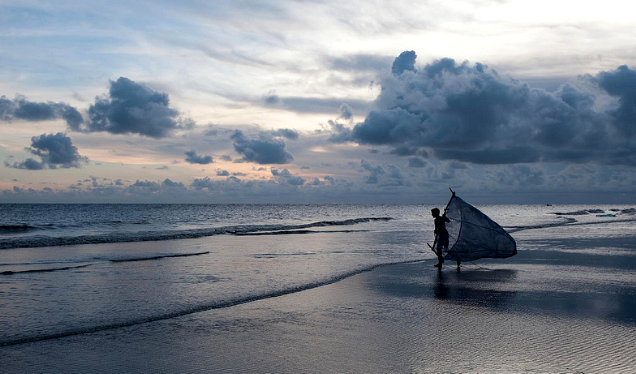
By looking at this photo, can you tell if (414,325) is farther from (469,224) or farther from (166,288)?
(469,224)

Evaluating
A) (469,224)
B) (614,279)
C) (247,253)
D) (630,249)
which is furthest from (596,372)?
(630,249)

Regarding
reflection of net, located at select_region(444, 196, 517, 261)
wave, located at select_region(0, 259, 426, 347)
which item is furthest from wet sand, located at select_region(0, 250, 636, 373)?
reflection of net, located at select_region(444, 196, 517, 261)

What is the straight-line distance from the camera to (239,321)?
934 centimetres

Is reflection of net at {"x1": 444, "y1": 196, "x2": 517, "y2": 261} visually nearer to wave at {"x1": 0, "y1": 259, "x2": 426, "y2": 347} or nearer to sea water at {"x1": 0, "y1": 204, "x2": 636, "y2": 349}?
sea water at {"x1": 0, "y1": 204, "x2": 636, "y2": 349}

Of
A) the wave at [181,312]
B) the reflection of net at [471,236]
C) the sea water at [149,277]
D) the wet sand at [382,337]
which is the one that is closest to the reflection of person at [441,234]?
the reflection of net at [471,236]

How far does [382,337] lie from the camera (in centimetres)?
803

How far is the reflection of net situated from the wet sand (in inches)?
165

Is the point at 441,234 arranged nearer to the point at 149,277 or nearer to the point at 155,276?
the point at 155,276

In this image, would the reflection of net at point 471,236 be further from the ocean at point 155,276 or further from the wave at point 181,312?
the wave at point 181,312

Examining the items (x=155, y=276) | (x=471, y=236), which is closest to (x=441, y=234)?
(x=471, y=236)

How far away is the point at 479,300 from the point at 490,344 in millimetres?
3781

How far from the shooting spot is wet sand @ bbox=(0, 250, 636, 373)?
22.0ft

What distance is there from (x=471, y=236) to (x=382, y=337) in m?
10.2

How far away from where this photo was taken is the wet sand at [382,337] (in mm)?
6699
